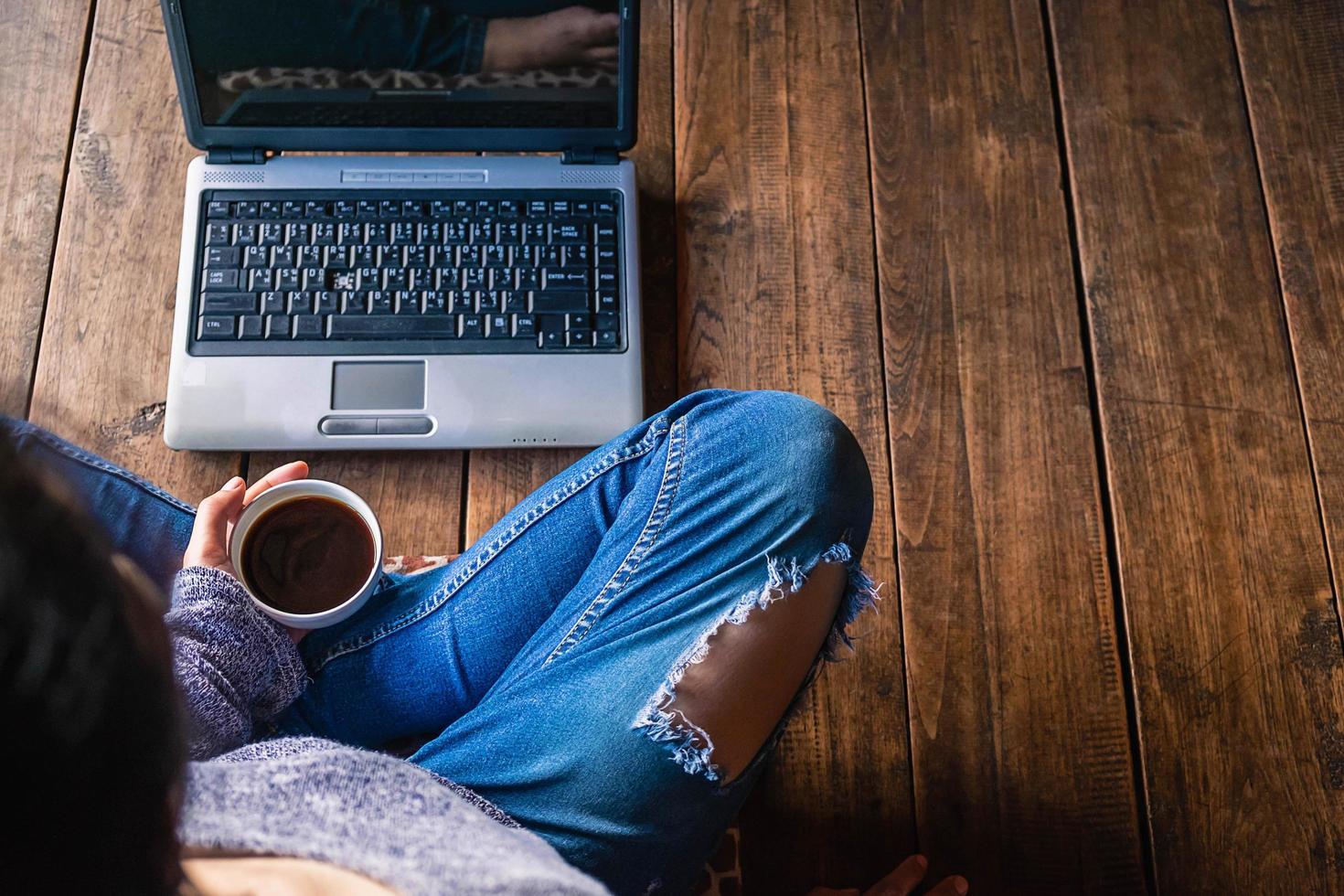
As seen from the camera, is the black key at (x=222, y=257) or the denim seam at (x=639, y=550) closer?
the denim seam at (x=639, y=550)

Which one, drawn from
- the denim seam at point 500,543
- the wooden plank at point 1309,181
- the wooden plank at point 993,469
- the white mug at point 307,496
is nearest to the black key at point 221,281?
the white mug at point 307,496

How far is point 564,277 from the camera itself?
871 millimetres

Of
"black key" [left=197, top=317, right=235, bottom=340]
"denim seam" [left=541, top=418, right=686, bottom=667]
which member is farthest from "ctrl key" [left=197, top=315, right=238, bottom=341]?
"denim seam" [left=541, top=418, right=686, bottom=667]

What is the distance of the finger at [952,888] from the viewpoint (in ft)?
2.71

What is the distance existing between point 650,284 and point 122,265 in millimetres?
497

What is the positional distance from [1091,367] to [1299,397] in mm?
201

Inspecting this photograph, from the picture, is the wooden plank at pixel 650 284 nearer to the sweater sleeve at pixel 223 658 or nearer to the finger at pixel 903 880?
the sweater sleeve at pixel 223 658

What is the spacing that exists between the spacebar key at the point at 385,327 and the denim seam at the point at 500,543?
192mm

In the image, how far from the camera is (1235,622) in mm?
911

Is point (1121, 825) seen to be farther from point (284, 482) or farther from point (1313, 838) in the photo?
point (284, 482)

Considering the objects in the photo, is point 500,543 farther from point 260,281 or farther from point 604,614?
point 260,281

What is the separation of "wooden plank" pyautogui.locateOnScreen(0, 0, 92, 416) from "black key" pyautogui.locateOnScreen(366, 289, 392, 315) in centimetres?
33

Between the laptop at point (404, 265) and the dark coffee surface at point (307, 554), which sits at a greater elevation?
the laptop at point (404, 265)

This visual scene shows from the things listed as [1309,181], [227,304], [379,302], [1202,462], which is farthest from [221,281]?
[1309,181]
